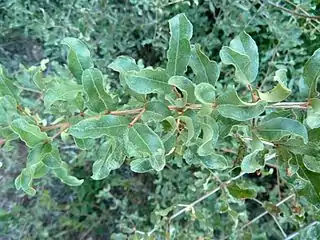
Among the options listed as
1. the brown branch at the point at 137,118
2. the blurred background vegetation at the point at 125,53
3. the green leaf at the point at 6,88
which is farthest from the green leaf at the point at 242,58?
the blurred background vegetation at the point at 125,53

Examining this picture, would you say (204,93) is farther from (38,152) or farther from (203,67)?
(38,152)

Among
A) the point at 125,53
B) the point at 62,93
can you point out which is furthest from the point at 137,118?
the point at 125,53

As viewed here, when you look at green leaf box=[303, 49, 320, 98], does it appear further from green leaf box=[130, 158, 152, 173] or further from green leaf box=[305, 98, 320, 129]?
green leaf box=[130, 158, 152, 173]

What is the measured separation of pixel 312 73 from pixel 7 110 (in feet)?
1.66

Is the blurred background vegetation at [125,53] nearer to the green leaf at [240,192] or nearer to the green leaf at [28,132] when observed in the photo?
the green leaf at [240,192]

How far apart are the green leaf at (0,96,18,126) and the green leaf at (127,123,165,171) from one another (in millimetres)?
247

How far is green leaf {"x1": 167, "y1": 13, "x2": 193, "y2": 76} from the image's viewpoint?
0.88 metres

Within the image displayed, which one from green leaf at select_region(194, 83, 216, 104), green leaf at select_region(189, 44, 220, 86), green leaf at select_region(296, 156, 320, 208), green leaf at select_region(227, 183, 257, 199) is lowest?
green leaf at select_region(227, 183, 257, 199)

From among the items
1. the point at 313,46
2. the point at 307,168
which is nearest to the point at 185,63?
the point at 307,168

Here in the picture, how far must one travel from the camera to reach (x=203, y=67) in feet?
2.95

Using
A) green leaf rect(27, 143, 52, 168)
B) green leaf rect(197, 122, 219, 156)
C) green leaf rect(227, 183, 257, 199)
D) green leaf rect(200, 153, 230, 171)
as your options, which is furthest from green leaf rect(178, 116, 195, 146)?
green leaf rect(227, 183, 257, 199)

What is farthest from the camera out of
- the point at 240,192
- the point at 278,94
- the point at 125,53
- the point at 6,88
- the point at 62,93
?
the point at 125,53

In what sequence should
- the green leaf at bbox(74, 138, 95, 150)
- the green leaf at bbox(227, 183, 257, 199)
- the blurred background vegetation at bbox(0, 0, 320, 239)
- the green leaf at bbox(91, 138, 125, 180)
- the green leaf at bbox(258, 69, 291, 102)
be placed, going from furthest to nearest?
the blurred background vegetation at bbox(0, 0, 320, 239)
the green leaf at bbox(227, 183, 257, 199)
the green leaf at bbox(74, 138, 95, 150)
the green leaf at bbox(91, 138, 125, 180)
the green leaf at bbox(258, 69, 291, 102)

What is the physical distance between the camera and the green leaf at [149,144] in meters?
0.83
